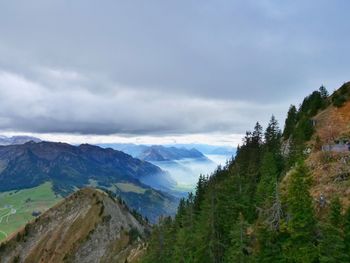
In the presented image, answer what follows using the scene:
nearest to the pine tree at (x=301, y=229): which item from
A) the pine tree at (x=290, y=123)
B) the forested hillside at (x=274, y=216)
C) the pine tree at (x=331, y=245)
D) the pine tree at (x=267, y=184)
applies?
the forested hillside at (x=274, y=216)

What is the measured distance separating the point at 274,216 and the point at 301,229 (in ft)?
26.3

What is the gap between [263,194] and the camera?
66875 millimetres

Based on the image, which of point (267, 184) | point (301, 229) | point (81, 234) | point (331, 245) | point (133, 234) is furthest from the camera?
point (133, 234)

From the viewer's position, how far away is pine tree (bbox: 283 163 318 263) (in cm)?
4400

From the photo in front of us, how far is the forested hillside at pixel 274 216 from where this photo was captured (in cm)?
4497

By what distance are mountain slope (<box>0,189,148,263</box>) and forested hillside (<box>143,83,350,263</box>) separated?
68.1 m

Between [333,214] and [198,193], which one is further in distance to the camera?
[198,193]

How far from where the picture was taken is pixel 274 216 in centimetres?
5344

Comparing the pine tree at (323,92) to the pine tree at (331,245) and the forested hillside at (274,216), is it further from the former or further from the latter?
the pine tree at (331,245)

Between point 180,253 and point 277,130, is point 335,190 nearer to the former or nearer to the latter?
point 180,253

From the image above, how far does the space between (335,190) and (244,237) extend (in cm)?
1473

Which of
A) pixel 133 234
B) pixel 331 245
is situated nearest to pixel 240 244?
pixel 331 245

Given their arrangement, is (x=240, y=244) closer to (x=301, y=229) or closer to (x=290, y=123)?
(x=301, y=229)

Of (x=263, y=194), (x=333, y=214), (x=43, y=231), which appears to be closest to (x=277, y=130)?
(x=263, y=194)
